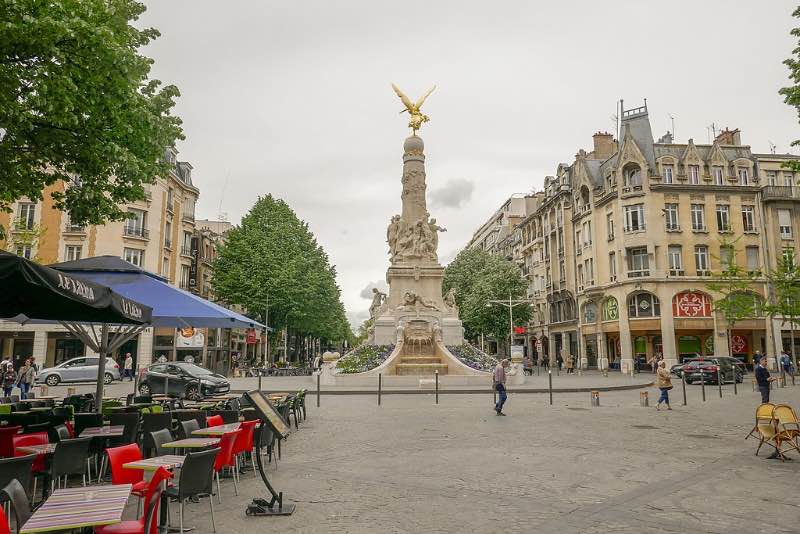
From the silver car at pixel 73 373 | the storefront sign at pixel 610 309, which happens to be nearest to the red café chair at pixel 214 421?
the silver car at pixel 73 373

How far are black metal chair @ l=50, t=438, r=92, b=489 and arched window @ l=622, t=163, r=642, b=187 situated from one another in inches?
1860

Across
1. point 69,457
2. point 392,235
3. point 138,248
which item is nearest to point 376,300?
point 392,235

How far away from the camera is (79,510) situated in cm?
409

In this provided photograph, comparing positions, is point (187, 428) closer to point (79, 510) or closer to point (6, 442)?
point (6, 442)

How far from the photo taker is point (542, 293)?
63688mm

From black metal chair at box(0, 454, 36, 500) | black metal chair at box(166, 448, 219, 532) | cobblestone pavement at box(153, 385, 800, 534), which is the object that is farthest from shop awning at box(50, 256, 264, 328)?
black metal chair at box(166, 448, 219, 532)

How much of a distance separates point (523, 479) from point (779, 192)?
48738mm

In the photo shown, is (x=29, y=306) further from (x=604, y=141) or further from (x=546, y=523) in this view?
(x=604, y=141)

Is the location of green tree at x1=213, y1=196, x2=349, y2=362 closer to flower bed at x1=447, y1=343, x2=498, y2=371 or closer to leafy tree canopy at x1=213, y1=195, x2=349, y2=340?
leafy tree canopy at x1=213, y1=195, x2=349, y2=340

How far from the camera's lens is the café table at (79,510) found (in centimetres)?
374

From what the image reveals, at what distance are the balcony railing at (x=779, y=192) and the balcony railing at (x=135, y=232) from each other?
5007 centimetres

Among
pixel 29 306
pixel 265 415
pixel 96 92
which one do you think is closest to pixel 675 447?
pixel 265 415

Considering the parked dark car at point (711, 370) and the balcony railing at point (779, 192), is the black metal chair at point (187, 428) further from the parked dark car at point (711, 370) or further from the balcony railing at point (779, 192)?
the balcony railing at point (779, 192)

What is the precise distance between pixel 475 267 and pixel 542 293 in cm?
932
